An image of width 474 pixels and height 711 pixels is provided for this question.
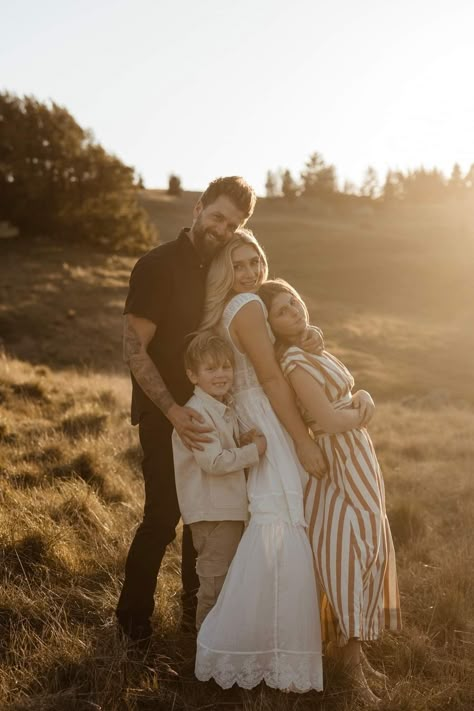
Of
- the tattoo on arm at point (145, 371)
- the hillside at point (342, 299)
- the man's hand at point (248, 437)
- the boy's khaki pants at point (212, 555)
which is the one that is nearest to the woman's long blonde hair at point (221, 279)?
the tattoo on arm at point (145, 371)

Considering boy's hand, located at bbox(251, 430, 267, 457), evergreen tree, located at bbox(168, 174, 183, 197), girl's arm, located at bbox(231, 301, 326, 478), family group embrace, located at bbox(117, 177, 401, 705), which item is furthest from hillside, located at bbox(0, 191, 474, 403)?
boy's hand, located at bbox(251, 430, 267, 457)

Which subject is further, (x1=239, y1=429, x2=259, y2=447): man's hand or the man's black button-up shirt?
the man's black button-up shirt

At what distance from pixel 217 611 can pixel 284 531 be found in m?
0.50

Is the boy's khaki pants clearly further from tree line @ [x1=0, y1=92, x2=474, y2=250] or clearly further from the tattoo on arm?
tree line @ [x1=0, y1=92, x2=474, y2=250]

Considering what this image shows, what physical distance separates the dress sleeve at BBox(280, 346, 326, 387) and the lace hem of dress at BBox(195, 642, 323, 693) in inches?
53.6

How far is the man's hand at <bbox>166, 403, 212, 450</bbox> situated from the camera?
3318 mm

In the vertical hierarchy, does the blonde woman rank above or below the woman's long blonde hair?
below

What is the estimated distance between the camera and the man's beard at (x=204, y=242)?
12.1 ft

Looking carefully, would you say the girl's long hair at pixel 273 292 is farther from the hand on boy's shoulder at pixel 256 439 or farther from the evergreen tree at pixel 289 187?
the evergreen tree at pixel 289 187

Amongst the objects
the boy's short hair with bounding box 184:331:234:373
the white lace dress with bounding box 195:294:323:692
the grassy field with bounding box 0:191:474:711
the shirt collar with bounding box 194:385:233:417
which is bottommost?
the grassy field with bounding box 0:191:474:711

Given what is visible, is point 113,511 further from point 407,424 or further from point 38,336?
point 38,336

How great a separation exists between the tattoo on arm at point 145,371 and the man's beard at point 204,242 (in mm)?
A: 586

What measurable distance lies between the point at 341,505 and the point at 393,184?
360 ft

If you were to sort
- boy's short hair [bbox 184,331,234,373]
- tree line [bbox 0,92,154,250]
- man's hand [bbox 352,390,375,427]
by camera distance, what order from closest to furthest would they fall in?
boy's short hair [bbox 184,331,234,373]
man's hand [bbox 352,390,375,427]
tree line [bbox 0,92,154,250]
